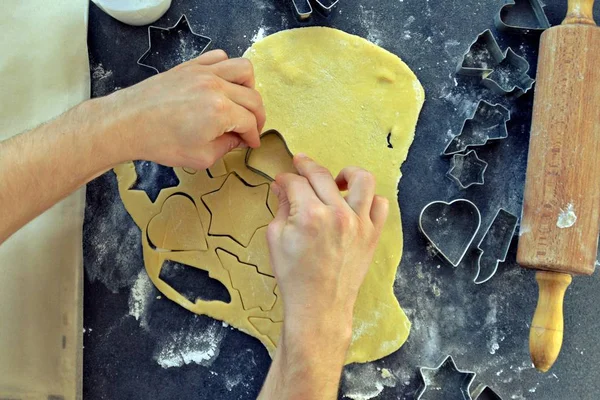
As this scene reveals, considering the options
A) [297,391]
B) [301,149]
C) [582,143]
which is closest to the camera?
[297,391]

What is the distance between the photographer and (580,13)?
1.12 meters

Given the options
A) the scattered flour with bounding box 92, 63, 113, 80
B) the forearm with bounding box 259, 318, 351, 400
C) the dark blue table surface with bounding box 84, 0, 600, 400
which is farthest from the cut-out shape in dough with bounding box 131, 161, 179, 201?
the forearm with bounding box 259, 318, 351, 400

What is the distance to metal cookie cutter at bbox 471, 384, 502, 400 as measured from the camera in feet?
3.82

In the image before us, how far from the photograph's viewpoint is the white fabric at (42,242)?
113 cm

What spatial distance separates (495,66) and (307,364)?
32.7 inches

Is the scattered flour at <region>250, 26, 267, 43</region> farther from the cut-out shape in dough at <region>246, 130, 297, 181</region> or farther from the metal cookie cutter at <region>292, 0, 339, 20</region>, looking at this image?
the cut-out shape in dough at <region>246, 130, 297, 181</region>

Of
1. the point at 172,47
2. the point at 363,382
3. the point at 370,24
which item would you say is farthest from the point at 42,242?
the point at 370,24

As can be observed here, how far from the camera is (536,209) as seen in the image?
107 centimetres

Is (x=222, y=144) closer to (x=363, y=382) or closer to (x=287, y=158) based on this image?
(x=287, y=158)

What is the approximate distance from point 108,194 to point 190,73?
398 millimetres

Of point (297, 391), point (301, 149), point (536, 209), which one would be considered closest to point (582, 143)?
point (536, 209)

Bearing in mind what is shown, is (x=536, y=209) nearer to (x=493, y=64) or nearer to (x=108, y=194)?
(x=493, y=64)

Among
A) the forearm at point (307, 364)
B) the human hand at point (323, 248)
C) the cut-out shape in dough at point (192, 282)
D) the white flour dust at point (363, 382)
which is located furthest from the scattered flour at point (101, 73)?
the white flour dust at point (363, 382)

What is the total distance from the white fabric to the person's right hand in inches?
12.1
